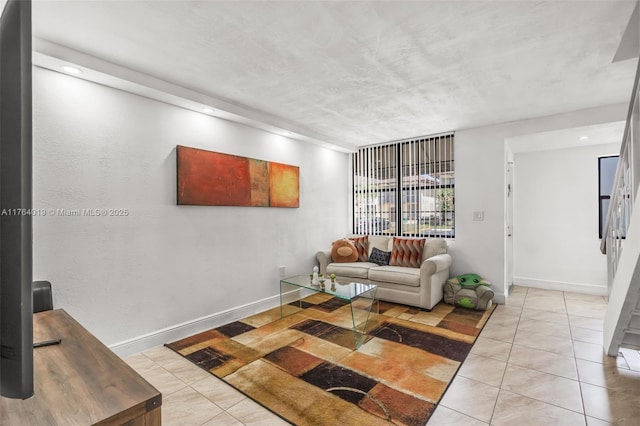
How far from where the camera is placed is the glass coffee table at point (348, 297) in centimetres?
315

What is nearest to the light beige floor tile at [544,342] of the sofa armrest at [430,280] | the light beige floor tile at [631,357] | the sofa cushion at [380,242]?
the light beige floor tile at [631,357]

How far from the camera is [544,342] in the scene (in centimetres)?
305

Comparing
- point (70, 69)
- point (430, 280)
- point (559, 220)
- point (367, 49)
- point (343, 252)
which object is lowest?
point (430, 280)

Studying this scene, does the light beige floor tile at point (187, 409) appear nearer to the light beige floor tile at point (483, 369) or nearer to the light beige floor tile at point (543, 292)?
the light beige floor tile at point (483, 369)

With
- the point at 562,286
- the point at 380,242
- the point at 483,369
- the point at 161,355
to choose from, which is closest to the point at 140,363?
the point at 161,355

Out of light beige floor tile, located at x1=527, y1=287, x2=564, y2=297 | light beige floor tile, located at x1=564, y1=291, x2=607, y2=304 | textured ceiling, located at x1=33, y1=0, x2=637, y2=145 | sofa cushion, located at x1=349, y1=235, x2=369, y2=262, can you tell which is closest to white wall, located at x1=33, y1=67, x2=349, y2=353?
textured ceiling, located at x1=33, y1=0, x2=637, y2=145

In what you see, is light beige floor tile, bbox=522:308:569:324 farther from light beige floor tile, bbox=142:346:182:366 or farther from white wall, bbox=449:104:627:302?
light beige floor tile, bbox=142:346:182:366

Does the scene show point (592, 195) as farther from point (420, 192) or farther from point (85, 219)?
point (85, 219)

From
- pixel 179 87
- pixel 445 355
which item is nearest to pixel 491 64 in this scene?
pixel 445 355

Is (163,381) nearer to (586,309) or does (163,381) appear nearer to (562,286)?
(586,309)

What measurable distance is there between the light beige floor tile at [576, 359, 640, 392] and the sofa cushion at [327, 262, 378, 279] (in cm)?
244

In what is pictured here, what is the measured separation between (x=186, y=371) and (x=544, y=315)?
13.4 feet

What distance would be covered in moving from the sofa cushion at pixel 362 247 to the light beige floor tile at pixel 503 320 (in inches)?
77.6

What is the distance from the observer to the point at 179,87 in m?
3.00
